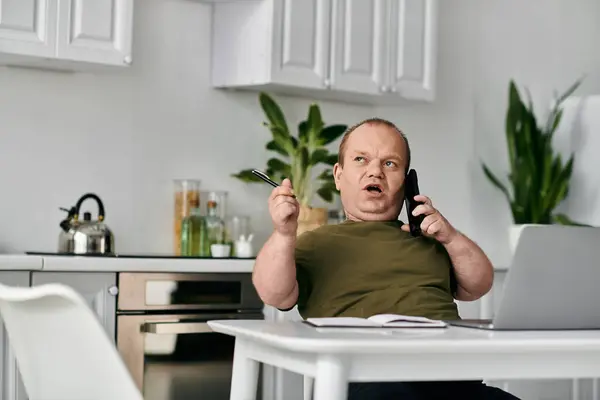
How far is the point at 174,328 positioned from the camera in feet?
12.0

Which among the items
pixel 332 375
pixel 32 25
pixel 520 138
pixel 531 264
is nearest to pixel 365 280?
pixel 531 264

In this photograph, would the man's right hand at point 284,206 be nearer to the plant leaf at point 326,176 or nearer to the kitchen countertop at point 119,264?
the kitchen countertop at point 119,264

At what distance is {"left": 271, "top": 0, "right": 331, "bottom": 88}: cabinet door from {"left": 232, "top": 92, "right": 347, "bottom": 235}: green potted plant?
130mm

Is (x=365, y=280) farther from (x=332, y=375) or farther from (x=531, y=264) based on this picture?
(x=332, y=375)

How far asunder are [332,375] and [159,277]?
218 cm

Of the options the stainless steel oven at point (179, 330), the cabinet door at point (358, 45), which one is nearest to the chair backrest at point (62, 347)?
the stainless steel oven at point (179, 330)

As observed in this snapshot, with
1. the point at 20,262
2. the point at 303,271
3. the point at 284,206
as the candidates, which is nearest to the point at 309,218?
the point at 20,262

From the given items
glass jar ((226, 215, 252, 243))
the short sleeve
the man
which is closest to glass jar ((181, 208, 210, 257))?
glass jar ((226, 215, 252, 243))

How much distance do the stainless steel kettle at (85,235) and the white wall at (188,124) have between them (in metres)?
0.22

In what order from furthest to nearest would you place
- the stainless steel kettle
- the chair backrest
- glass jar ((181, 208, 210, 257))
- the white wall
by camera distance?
glass jar ((181, 208, 210, 257)), the white wall, the stainless steel kettle, the chair backrest

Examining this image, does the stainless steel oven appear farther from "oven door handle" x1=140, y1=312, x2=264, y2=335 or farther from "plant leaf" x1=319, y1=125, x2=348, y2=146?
"plant leaf" x1=319, y1=125, x2=348, y2=146

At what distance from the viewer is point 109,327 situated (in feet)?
11.6

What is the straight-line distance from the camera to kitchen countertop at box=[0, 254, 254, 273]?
11.0 feet

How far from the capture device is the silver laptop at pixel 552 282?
1836mm
